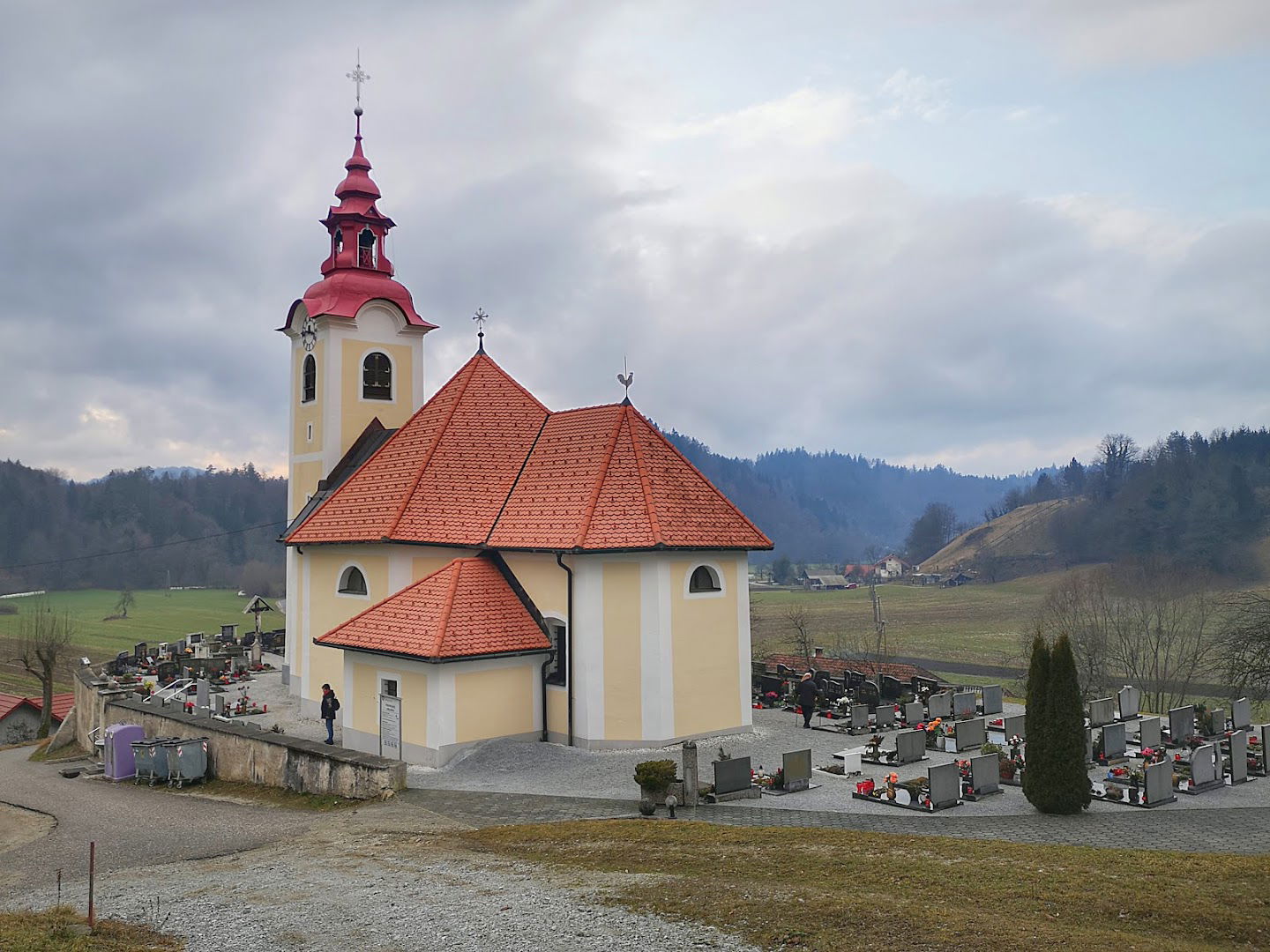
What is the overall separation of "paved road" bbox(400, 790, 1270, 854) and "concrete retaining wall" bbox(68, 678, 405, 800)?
83 cm

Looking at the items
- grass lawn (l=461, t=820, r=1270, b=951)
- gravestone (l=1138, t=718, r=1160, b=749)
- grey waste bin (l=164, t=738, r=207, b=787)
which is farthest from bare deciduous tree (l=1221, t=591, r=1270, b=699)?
grey waste bin (l=164, t=738, r=207, b=787)

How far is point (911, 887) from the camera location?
1139 cm

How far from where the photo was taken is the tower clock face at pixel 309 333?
32000 mm

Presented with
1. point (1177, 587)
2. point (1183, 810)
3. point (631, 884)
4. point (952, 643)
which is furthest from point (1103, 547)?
point (631, 884)

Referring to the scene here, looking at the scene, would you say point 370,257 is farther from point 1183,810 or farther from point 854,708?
point 1183,810

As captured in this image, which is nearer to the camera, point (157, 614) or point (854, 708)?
point (854, 708)

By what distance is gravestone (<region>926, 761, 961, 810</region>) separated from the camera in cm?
1700

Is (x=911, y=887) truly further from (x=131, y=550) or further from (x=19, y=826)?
(x=131, y=550)

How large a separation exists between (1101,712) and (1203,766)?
681 centimetres

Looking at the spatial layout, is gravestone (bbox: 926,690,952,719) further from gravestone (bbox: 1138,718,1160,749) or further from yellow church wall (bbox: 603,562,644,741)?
yellow church wall (bbox: 603,562,644,741)

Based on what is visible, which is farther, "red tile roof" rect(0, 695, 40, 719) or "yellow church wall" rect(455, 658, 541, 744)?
"red tile roof" rect(0, 695, 40, 719)

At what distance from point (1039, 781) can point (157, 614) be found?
82927 millimetres

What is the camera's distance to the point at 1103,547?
113m

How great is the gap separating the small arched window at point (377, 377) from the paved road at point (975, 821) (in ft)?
56.4
